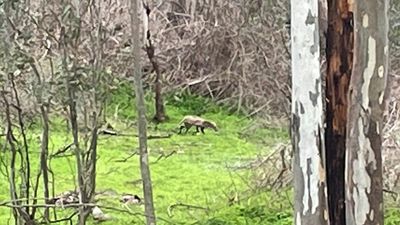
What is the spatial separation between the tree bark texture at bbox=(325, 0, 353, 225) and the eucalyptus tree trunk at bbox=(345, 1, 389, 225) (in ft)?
0.24

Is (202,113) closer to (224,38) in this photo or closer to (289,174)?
(224,38)

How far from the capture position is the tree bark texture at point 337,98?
432cm

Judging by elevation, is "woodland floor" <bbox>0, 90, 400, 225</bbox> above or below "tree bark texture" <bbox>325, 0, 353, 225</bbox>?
below

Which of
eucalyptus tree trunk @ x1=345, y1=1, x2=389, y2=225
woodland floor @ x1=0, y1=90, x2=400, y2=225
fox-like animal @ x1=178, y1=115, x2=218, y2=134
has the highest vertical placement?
eucalyptus tree trunk @ x1=345, y1=1, x2=389, y2=225

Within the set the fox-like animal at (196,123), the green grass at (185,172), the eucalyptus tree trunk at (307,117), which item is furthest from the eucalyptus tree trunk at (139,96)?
the fox-like animal at (196,123)

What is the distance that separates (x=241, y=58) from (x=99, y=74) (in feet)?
16.6

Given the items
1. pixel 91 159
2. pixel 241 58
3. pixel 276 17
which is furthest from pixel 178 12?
pixel 91 159

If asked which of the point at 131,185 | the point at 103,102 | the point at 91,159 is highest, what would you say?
the point at 103,102

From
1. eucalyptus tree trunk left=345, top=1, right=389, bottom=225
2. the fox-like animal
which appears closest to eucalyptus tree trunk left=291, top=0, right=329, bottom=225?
eucalyptus tree trunk left=345, top=1, right=389, bottom=225

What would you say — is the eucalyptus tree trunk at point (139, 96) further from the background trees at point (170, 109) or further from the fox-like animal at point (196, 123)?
the fox-like animal at point (196, 123)

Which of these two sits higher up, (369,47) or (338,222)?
(369,47)

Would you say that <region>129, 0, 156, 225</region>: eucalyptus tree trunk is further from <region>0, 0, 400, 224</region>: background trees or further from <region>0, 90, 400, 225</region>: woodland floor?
<region>0, 90, 400, 225</region>: woodland floor

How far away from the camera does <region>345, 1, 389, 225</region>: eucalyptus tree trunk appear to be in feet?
13.8

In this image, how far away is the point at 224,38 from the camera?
33.2ft
